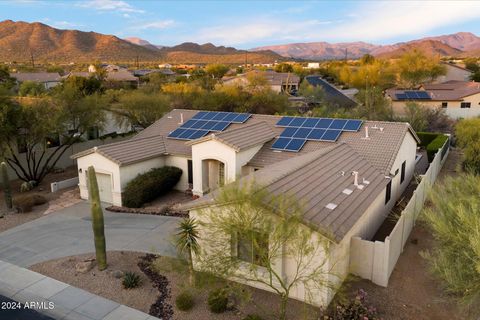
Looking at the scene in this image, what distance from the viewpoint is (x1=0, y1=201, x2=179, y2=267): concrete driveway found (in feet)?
52.6

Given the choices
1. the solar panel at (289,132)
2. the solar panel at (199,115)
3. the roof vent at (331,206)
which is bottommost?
the roof vent at (331,206)

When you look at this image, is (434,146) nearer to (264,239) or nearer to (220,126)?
(220,126)

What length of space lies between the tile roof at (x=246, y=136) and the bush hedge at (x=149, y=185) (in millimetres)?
2501

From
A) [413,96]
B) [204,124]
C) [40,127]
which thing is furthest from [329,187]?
[413,96]

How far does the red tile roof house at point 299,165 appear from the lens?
1361 cm

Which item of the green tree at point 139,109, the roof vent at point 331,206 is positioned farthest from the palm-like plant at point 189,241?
the green tree at point 139,109

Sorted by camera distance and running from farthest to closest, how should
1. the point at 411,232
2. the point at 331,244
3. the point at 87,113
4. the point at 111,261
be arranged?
the point at 87,113 → the point at 411,232 → the point at 111,261 → the point at 331,244

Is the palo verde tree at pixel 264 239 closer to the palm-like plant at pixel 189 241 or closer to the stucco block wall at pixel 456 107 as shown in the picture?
the palm-like plant at pixel 189 241

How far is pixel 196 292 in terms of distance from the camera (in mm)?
12883

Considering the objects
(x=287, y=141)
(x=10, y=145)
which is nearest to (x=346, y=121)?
(x=287, y=141)

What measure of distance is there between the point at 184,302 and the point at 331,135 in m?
14.1

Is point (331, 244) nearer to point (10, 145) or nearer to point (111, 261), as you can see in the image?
point (111, 261)

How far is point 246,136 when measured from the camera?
73.5 ft

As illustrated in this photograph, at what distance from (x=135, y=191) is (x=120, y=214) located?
4.89 ft
